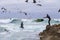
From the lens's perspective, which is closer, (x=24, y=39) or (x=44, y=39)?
(x=44, y=39)

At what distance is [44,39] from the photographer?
2650 cm

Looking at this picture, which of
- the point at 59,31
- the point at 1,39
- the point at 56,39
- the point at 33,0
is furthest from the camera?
the point at 1,39

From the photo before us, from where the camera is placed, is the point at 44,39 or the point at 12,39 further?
the point at 12,39

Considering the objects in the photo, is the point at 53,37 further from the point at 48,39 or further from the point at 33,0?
the point at 33,0

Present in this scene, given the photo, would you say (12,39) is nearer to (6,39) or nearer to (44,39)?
(6,39)

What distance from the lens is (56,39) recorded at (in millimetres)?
23812

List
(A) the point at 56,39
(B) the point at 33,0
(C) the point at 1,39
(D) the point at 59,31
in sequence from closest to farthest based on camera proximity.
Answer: (B) the point at 33,0, (A) the point at 56,39, (D) the point at 59,31, (C) the point at 1,39

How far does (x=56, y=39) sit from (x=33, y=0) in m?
4.42

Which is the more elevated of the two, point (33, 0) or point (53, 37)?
point (33, 0)

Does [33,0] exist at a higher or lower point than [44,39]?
higher

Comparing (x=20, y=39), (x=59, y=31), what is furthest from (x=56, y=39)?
(x=20, y=39)

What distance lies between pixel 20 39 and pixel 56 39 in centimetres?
617

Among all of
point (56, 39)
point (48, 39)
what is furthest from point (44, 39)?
point (56, 39)

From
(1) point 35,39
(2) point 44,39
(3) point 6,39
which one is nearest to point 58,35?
(2) point 44,39
